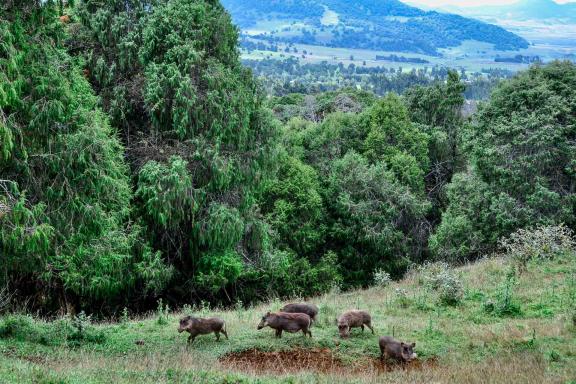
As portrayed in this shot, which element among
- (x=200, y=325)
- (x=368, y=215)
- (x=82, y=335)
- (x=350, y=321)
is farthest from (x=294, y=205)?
(x=82, y=335)

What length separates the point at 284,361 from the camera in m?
9.30

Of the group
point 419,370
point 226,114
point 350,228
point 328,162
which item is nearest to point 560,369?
point 419,370

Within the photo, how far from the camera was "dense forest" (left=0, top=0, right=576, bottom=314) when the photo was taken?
9.98m

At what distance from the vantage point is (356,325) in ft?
34.0

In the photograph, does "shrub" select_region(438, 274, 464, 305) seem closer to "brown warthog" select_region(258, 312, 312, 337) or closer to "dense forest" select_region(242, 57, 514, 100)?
"brown warthog" select_region(258, 312, 312, 337)

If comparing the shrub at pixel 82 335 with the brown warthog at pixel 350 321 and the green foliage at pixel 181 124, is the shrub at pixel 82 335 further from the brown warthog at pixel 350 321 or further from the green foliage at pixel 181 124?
the green foliage at pixel 181 124

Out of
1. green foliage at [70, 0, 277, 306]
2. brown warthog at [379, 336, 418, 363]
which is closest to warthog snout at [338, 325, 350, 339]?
brown warthog at [379, 336, 418, 363]

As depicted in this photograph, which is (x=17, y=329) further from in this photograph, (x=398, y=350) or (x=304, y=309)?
(x=398, y=350)

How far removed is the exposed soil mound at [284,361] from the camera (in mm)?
8906

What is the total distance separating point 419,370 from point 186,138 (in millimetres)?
10932

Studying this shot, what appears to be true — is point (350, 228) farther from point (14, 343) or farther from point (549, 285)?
point (14, 343)

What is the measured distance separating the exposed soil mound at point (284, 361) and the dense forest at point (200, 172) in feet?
11.2

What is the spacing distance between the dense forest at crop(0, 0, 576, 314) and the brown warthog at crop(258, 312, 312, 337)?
3.41 m

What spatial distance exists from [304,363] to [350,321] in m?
1.41
